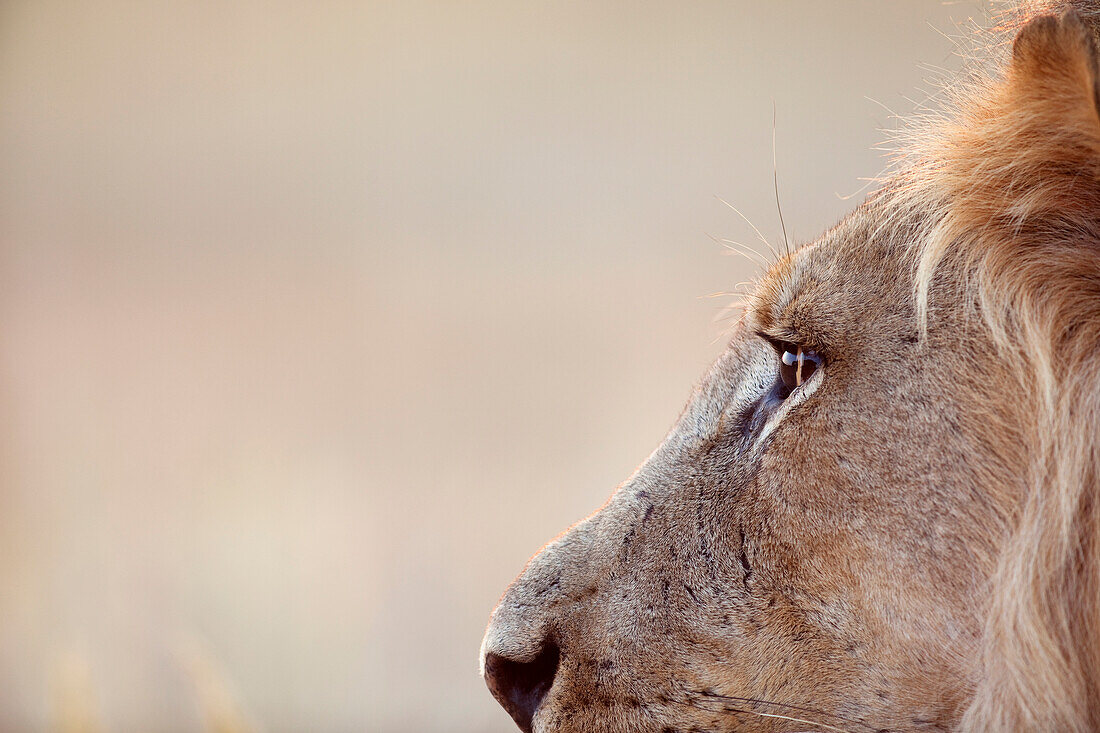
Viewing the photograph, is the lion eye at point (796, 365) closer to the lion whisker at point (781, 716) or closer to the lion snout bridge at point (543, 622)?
the lion snout bridge at point (543, 622)

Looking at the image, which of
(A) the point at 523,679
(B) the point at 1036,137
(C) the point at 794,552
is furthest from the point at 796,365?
(A) the point at 523,679

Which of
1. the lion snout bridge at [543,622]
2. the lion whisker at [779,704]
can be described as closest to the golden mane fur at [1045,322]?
the lion whisker at [779,704]

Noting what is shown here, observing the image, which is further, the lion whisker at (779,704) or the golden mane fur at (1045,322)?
the lion whisker at (779,704)

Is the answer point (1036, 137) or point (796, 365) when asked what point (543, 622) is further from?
point (1036, 137)

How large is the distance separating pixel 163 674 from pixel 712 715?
313cm

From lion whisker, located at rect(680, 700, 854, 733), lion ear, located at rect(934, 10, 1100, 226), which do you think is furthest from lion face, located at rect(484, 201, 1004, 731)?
lion ear, located at rect(934, 10, 1100, 226)

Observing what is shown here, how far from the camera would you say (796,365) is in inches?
50.8

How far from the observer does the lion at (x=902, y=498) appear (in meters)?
1.02

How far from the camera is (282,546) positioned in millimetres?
4445

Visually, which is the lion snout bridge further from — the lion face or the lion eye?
the lion eye

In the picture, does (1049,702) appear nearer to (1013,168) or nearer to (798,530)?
(798,530)

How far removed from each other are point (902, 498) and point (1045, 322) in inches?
9.3

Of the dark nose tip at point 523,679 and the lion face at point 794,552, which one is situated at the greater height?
the lion face at point 794,552

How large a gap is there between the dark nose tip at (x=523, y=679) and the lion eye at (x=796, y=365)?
1.49 feet
